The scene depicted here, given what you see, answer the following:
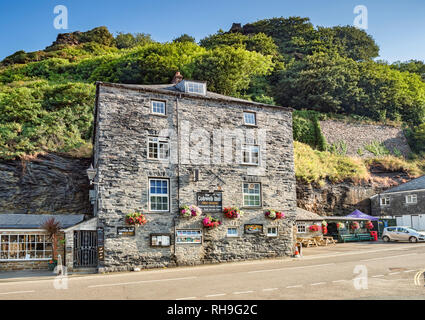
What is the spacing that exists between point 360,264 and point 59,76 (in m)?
46.8

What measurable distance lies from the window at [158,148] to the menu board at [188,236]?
13.2 feet

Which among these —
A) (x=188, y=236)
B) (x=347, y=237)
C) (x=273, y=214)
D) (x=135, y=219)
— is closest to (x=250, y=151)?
(x=273, y=214)

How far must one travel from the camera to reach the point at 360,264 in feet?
58.5

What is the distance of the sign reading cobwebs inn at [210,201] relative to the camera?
69.0 ft

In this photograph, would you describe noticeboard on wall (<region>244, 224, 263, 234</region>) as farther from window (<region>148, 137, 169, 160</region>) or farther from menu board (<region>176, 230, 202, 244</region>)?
window (<region>148, 137, 169, 160</region>)

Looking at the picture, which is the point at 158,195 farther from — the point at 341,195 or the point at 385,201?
the point at 385,201

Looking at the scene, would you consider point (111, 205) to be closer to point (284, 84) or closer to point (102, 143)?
point (102, 143)

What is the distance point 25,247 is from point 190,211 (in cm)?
880

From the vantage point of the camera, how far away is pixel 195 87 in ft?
76.1

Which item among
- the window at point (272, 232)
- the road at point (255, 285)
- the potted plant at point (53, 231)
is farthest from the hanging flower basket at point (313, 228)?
the potted plant at point (53, 231)

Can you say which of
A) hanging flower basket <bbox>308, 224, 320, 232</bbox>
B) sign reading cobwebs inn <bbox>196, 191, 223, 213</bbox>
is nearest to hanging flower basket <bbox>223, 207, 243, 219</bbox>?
sign reading cobwebs inn <bbox>196, 191, 223, 213</bbox>

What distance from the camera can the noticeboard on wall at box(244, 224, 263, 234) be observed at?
21.9 metres

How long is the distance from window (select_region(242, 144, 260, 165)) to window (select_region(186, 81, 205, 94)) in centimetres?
419
